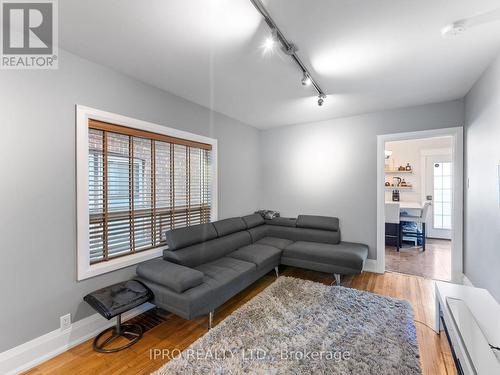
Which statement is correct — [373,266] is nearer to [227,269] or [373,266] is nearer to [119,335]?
[227,269]

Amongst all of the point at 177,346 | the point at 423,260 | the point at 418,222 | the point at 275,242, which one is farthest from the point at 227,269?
the point at 418,222

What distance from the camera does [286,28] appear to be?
1786 millimetres

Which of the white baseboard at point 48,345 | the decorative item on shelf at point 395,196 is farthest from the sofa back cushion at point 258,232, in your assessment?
the decorative item on shelf at point 395,196

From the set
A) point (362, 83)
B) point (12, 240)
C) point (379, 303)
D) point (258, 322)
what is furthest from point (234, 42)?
point (379, 303)

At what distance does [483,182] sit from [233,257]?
9.85 ft

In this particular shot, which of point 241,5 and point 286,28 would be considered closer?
point 241,5

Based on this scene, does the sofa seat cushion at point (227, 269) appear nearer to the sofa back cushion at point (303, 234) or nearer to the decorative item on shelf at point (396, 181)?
the sofa back cushion at point (303, 234)

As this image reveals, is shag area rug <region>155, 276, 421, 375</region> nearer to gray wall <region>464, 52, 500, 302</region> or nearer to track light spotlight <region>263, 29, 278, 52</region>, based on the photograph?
gray wall <region>464, 52, 500, 302</region>

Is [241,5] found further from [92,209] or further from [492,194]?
[492,194]

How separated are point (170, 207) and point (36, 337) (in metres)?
1.68

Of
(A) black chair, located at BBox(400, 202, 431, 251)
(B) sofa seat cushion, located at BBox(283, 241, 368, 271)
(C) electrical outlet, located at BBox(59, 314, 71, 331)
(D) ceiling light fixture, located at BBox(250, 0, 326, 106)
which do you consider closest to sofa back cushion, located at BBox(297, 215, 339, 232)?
(B) sofa seat cushion, located at BBox(283, 241, 368, 271)

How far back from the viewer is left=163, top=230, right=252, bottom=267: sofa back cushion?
275 centimetres

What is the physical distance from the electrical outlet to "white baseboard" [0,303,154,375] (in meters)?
0.03

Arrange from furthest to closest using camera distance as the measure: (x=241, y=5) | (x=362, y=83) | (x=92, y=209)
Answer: (x=362, y=83) < (x=92, y=209) < (x=241, y=5)
